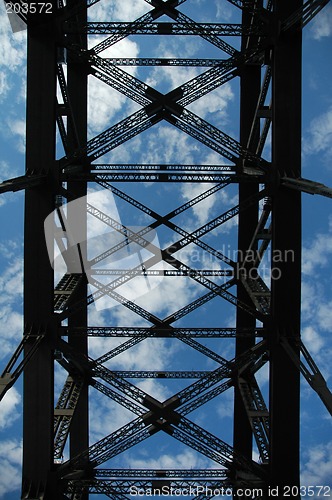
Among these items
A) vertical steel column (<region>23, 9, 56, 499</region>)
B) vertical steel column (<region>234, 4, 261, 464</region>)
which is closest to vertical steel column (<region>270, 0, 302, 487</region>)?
vertical steel column (<region>234, 4, 261, 464</region>)

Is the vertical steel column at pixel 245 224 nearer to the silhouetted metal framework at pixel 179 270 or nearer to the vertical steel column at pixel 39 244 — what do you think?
the silhouetted metal framework at pixel 179 270

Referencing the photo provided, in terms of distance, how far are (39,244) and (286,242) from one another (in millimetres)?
6623

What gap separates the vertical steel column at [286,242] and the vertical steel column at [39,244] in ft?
19.7

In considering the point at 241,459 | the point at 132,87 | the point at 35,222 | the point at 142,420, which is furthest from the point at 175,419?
the point at 132,87

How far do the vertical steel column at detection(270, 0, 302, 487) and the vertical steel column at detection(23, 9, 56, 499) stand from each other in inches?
236

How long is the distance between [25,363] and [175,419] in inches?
180

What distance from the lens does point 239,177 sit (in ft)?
58.9

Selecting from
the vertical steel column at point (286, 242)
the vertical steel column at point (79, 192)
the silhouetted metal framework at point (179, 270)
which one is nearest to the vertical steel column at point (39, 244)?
the silhouetted metal framework at point (179, 270)

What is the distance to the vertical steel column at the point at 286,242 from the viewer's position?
1722cm

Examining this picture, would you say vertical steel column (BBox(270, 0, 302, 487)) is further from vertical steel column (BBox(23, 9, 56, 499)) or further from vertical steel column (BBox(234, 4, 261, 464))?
vertical steel column (BBox(23, 9, 56, 499))

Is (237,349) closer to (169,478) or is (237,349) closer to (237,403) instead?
(237,403)

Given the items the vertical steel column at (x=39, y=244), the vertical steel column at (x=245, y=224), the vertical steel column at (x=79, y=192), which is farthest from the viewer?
the vertical steel column at (x=245, y=224)

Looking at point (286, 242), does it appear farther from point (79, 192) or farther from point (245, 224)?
point (79, 192)

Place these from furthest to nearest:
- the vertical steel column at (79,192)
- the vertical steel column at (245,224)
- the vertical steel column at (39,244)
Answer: the vertical steel column at (245,224)
the vertical steel column at (79,192)
the vertical steel column at (39,244)
